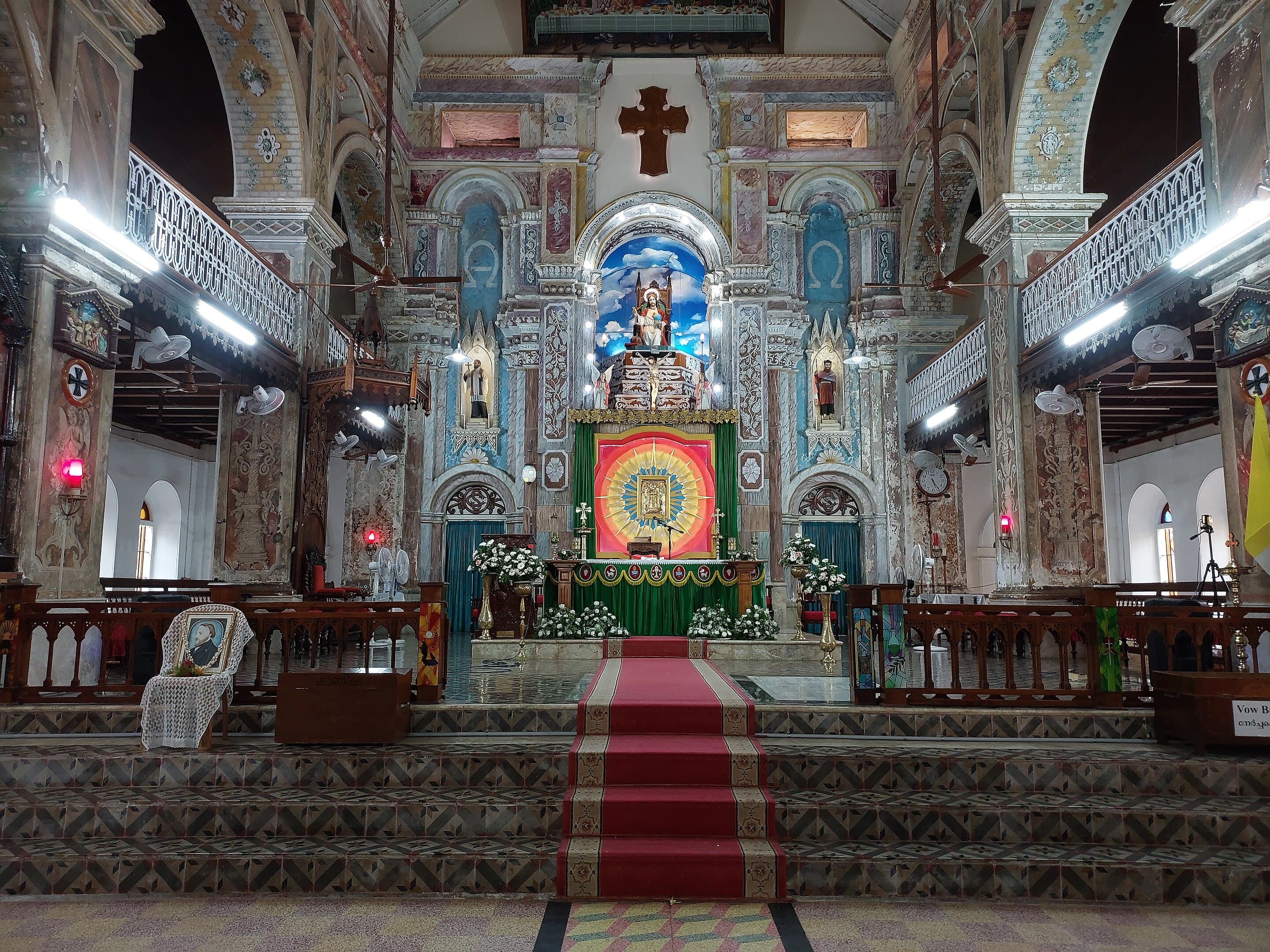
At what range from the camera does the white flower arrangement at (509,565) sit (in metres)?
12.1

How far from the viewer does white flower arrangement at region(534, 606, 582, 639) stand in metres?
12.3

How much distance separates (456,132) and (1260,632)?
1780cm

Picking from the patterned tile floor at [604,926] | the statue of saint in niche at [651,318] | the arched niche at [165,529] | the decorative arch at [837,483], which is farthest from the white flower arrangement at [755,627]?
the arched niche at [165,529]

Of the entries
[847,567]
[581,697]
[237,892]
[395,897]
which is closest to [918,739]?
[581,697]

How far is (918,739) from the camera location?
269 inches

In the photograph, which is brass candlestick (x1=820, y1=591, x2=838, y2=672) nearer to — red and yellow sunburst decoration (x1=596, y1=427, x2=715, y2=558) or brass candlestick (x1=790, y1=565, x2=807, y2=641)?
brass candlestick (x1=790, y1=565, x2=807, y2=641)

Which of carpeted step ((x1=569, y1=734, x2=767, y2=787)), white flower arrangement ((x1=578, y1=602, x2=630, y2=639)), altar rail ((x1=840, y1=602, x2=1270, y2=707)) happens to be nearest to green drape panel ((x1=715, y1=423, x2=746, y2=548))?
white flower arrangement ((x1=578, y1=602, x2=630, y2=639))

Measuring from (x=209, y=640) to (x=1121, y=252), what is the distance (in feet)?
32.9

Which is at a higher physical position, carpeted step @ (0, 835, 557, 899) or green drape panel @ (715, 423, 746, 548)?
green drape panel @ (715, 423, 746, 548)

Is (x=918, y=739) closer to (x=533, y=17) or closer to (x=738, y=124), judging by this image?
(x=738, y=124)

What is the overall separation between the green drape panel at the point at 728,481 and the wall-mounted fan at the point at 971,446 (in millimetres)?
4083

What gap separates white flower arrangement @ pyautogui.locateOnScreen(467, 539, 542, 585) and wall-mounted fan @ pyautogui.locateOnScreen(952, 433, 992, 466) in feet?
25.0

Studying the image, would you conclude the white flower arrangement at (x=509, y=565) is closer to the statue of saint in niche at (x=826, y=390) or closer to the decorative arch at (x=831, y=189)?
the statue of saint in niche at (x=826, y=390)

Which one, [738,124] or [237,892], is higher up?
[738,124]
